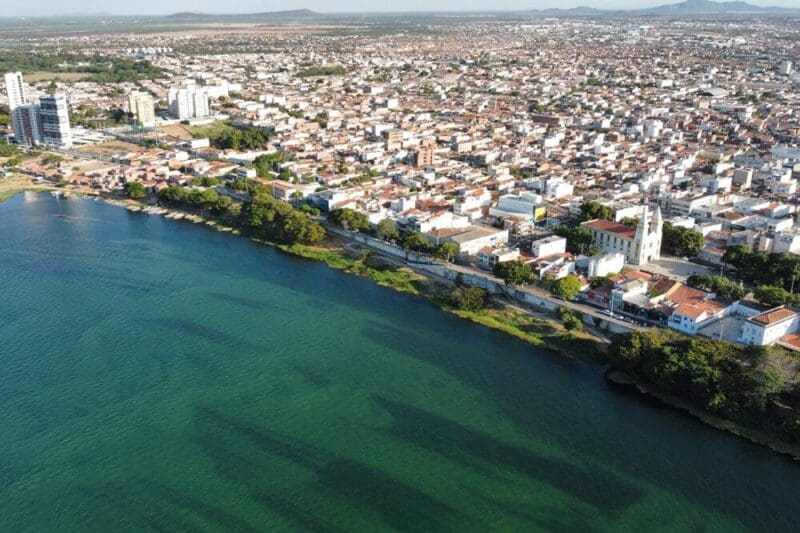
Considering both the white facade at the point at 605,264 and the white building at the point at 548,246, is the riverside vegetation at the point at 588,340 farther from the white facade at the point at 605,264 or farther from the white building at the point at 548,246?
the white building at the point at 548,246

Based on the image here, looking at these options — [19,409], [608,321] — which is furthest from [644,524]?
[19,409]

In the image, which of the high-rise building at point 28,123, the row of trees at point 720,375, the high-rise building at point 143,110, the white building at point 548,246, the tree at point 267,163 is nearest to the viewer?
the row of trees at point 720,375

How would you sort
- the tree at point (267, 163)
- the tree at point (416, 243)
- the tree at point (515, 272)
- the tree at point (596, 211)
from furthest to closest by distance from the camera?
the tree at point (267, 163) < the tree at point (596, 211) < the tree at point (416, 243) < the tree at point (515, 272)

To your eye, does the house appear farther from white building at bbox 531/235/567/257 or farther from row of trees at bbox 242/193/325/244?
row of trees at bbox 242/193/325/244

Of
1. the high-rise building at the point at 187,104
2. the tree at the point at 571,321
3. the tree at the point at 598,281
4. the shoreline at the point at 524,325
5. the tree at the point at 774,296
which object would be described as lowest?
the shoreline at the point at 524,325

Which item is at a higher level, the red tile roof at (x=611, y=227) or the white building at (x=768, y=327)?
the red tile roof at (x=611, y=227)

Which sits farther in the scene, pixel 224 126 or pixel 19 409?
pixel 224 126

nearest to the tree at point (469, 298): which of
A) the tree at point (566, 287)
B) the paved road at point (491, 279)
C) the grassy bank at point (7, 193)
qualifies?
the paved road at point (491, 279)

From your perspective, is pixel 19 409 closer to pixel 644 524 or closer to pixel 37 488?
pixel 37 488
